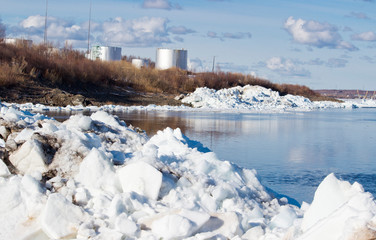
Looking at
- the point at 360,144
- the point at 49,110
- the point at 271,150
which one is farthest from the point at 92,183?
the point at 49,110

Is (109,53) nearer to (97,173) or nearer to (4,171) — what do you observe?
(4,171)

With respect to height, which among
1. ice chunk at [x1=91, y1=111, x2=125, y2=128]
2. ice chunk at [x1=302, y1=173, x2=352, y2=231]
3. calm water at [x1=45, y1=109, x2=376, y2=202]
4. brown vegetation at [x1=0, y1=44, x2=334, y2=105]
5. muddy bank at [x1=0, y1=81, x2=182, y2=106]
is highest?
brown vegetation at [x1=0, y1=44, x2=334, y2=105]

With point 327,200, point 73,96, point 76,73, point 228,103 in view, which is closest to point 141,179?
point 327,200

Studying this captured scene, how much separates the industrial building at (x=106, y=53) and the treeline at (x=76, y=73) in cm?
473

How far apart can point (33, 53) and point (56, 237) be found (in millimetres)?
17716

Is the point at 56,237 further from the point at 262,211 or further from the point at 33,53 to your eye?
the point at 33,53

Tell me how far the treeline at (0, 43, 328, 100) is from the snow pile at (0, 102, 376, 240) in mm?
13483

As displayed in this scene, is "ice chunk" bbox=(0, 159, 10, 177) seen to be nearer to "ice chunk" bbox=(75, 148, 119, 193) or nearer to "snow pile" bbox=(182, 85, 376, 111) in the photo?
"ice chunk" bbox=(75, 148, 119, 193)

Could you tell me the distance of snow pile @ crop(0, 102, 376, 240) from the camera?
2645 mm

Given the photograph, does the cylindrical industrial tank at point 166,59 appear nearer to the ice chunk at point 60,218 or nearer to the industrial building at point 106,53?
the industrial building at point 106,53

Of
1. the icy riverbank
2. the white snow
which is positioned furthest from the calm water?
the icy riverbank

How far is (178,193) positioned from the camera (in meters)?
3.21

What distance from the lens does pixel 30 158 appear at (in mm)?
3527

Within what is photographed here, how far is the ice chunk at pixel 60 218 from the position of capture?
276cm
